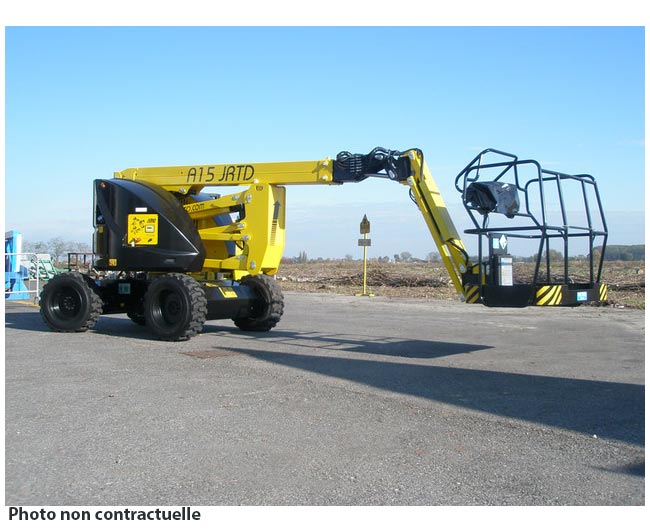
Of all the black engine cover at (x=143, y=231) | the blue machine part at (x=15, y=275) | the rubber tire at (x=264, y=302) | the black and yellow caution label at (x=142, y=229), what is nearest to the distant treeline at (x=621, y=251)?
the rubber tire at (x=264, y=302)

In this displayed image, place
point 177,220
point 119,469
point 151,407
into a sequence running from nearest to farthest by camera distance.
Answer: point 119,469 < point 151,407 < point 177,220

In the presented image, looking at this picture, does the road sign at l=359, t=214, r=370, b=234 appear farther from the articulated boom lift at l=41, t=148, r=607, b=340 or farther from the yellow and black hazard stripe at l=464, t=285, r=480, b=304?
the yellow and black hazard stripe at l=464, t=285, r=480, b=304

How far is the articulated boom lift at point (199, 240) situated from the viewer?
11.9m

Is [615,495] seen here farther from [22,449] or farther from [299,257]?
[299,257]

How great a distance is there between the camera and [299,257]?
82.1m

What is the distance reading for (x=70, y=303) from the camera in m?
13.4

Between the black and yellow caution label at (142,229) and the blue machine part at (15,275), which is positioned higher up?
the black and yellow caution label at (142,229)

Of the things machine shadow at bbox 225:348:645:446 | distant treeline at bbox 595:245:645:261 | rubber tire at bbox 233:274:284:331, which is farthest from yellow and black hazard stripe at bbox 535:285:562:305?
rubber tire at bbox 233:274:284:331

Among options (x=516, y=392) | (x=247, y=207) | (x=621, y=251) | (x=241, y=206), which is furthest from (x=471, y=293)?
(x=621, y=251)

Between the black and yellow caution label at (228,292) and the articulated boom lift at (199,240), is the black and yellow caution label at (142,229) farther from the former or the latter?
the black and yellow caution label at (228,292)

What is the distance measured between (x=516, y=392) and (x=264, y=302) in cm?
648

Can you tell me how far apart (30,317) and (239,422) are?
37.6ft

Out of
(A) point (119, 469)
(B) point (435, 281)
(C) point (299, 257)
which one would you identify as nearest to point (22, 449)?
(A) point (119, 469)

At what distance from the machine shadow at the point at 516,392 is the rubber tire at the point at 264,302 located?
321 cm
